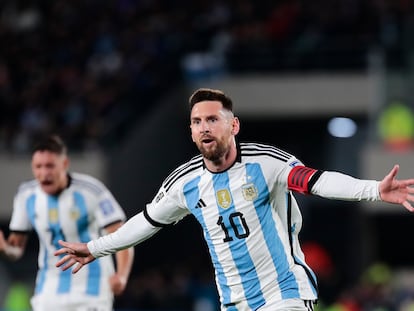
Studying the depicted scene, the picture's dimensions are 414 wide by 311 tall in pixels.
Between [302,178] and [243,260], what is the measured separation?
A: 2.12 feet

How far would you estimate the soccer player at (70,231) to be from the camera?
8.80 metres

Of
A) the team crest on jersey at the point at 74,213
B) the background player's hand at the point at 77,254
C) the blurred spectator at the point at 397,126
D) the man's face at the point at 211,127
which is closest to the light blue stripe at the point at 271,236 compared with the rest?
the man's face at the point at 211,127

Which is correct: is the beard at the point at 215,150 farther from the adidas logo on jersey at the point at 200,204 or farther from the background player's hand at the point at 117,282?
the background player's hand at the point at 117,282

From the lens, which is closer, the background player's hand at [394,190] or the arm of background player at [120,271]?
the background player's hand at [394,190]

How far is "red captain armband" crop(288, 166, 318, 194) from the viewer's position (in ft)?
21.3

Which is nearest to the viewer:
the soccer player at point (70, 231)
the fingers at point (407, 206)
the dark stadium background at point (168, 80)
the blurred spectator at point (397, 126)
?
the fingers at point (407, 206)

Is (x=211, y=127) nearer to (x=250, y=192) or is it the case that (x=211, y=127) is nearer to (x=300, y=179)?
(x=250, y=192)

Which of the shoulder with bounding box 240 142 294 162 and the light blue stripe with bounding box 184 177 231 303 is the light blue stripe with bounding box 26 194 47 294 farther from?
A: the shoulder with bounding box 240 142 294 162

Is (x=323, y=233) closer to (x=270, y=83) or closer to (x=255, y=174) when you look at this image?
(x=270, y=83)

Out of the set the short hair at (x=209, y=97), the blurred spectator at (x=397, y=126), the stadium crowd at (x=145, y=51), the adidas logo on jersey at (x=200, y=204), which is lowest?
the adidas logo on jersey at (x=200, y=204)

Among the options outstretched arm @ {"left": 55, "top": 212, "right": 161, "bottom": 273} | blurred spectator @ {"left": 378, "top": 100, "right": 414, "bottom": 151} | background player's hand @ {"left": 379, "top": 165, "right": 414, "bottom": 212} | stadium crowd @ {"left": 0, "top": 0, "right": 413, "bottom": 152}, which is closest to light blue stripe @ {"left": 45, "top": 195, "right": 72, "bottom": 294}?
outstretched arm @ {"left": 55, "top": 212, "right": 161, "bottom": 273}

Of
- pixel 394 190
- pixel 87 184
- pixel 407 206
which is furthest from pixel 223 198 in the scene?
pixel 87 184

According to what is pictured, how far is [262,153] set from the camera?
6.84 m

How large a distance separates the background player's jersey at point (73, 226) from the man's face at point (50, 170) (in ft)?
0.31
